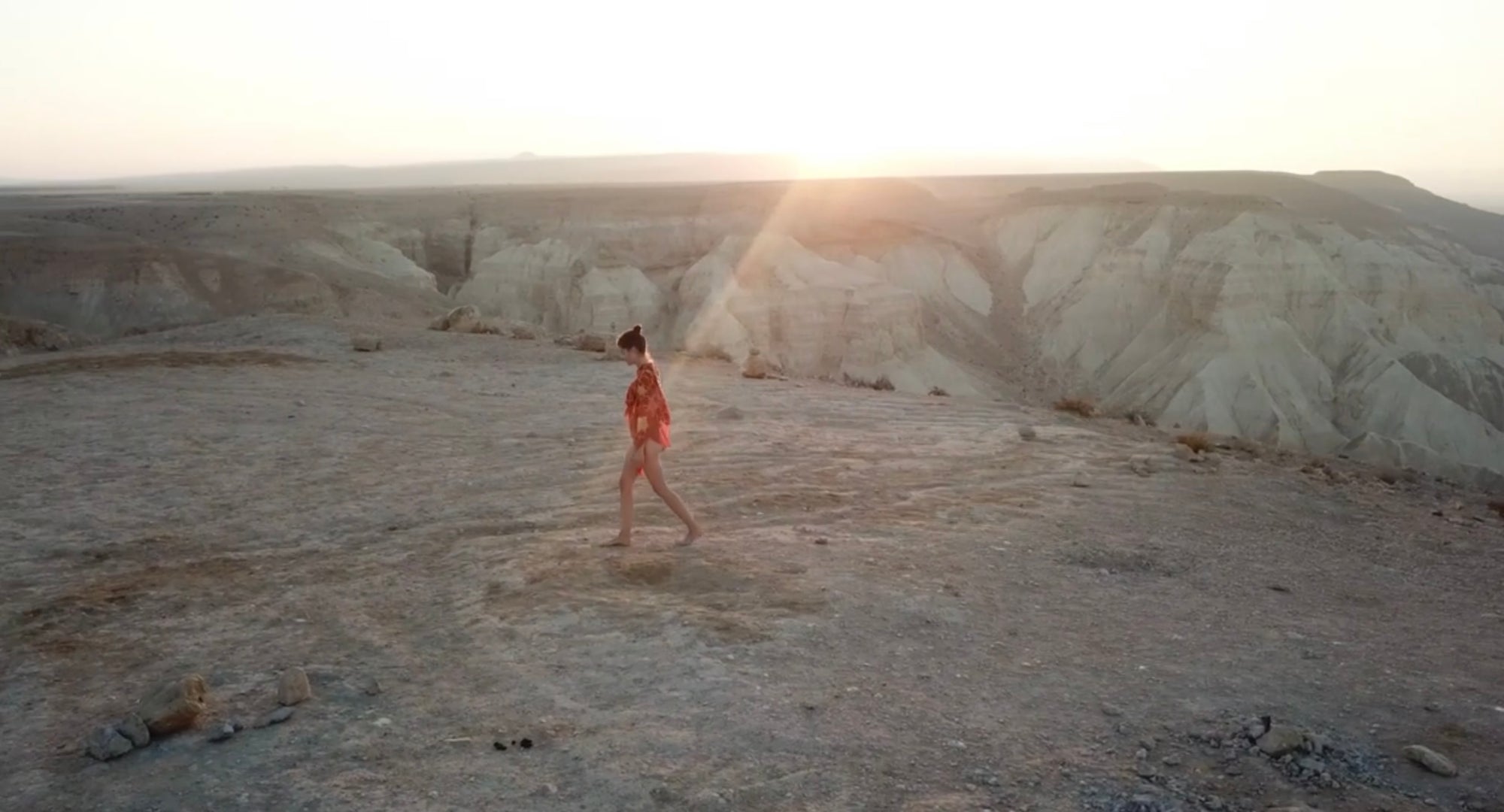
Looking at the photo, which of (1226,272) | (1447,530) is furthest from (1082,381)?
(1447,530)

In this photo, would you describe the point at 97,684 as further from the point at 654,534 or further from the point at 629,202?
the point at 629,202

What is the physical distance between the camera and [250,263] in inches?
1271

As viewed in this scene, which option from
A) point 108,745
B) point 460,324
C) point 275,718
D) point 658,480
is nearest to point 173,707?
point 108,745

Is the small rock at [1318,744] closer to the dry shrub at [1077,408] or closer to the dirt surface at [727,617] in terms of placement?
the dirt surface at [727,617]

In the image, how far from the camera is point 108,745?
14.4 feet

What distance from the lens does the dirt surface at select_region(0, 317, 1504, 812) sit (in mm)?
4258

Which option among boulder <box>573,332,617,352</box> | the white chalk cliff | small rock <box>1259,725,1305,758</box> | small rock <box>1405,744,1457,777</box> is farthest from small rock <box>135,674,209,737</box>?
the white chalk cliff

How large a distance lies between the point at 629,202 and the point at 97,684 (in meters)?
50.9

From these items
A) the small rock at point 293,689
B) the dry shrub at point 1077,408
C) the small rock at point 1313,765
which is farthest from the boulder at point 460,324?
the small rock at point 1313,765

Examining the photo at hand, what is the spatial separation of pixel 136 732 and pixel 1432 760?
215 inches

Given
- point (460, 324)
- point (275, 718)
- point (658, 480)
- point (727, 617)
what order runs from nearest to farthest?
point (275, 718)
point (727, 617)
point (658, 480)
point (460, 324)

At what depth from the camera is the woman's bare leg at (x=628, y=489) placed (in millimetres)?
6730

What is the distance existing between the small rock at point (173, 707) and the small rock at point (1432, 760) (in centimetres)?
523

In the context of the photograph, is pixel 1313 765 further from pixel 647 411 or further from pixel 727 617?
pixel 647 411
